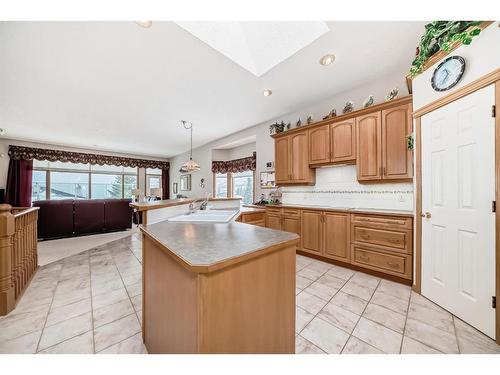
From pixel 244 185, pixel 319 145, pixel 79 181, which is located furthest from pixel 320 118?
pixel 79 181

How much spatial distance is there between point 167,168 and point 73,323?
24.3 feet

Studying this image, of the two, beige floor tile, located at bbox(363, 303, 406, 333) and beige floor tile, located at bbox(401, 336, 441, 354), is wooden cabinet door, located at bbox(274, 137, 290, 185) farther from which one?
beige floor tile, located at bbox(401, 336, 441, 354)

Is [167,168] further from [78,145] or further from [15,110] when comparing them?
[15,110]

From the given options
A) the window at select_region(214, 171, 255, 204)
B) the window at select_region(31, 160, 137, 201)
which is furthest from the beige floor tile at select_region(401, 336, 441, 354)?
the window at select_region(31, 160, 137, 201)

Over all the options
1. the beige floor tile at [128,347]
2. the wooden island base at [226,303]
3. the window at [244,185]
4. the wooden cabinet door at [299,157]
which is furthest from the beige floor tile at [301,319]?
the window at [244,185]

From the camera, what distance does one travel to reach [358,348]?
131 centimetres

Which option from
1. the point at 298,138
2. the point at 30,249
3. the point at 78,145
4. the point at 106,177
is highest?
the point at 78,145

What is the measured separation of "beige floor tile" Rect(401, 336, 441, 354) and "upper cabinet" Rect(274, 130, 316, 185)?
2338 millimetres

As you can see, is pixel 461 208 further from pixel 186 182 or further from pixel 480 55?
pixel 186 182

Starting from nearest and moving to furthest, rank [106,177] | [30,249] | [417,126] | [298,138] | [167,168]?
[417,126]
[30,249]
[298,138]
[106,177]
[167,168]

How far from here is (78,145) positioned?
6.12 metres

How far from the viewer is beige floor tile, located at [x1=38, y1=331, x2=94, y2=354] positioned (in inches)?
51.2
